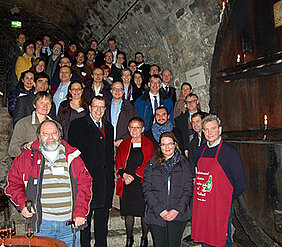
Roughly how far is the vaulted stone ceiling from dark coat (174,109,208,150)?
0.83m

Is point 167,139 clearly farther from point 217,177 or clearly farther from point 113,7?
point 113,7

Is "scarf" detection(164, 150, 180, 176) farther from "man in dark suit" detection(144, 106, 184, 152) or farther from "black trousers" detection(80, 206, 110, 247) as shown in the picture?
"black trousers" detection(80, 206, 110, 247)

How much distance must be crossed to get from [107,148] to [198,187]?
3.39 feet

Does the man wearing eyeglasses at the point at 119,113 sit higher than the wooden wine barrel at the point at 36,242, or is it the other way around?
the man wearing eyeglasses at the point at 119,113

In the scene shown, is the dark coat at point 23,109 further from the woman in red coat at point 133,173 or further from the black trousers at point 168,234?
the black trousers at point 168,234

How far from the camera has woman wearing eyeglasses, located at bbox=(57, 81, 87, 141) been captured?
351cm

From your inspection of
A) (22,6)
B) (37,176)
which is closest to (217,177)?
(37,176)

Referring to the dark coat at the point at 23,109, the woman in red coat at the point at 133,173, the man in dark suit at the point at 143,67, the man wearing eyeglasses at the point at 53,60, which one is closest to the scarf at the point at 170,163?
the woman in red coat at the point at 133,173

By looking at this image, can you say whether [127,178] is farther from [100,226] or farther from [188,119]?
[188,119]

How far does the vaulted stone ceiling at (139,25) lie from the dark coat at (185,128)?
2.71ft

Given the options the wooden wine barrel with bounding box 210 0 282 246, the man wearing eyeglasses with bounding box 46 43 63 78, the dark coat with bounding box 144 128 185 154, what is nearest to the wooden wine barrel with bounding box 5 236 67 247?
the wooden wine barrel with bounding box 210 0 282 246

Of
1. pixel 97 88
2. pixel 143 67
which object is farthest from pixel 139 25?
pixel 97 88

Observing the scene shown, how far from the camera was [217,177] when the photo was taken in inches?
100

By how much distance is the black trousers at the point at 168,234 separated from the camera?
2820 mm
